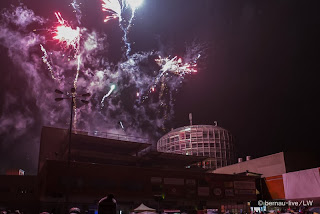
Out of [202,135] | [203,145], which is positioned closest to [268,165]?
[203,145]

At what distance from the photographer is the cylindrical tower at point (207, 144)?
8606 cm

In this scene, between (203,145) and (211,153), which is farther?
(203,145)

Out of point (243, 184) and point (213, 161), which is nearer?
point (243, 184)

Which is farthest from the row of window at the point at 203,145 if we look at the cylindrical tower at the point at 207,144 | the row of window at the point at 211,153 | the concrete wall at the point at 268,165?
the concrete wall at the point at 268,165

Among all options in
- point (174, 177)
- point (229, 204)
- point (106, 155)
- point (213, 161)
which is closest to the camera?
point (174, 177)

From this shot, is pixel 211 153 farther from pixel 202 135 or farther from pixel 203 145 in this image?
pixel 202 135

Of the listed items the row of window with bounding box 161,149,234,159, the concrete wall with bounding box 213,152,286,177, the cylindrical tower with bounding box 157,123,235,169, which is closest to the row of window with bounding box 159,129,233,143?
the cylindrical tower with bounding box 157,123,235,169

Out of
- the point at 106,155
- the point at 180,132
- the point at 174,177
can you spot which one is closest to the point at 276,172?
the point at 174,177

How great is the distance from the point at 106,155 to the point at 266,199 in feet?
89.2

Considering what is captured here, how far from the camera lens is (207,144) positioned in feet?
284

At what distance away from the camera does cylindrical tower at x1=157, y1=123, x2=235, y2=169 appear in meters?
86.1

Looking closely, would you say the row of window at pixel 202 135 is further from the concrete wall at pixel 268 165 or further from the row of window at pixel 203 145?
the concrete wall at pixel 268 165

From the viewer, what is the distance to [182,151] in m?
87.4

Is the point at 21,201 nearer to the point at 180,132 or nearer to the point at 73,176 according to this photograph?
the point at 73,176
